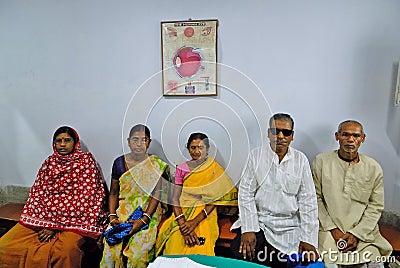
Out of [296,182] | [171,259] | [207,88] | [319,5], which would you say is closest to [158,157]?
[207,88]

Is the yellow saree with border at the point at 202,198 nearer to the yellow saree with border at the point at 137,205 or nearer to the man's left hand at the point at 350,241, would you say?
the yellow saree with border at the point at 137,205

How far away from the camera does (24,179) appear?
3.29 m

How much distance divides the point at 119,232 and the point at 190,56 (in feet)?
4.62

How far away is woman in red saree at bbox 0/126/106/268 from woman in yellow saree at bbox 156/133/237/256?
60 cm

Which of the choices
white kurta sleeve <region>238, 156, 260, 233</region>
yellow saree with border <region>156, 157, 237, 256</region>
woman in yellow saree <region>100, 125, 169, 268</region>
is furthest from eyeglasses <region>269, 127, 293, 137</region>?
woman in yellow saree <region>100, 125, 169, 268</region>

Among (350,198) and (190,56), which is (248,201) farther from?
(190,56)

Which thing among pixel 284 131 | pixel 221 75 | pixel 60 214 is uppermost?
pixel 221 75

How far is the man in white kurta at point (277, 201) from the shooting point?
234cm

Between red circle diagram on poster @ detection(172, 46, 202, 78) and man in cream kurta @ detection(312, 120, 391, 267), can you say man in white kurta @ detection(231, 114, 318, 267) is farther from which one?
red circle diagram on poster @ detection(172, 46, 202, 78)

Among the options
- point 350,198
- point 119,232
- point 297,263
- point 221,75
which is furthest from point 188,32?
point 297,263

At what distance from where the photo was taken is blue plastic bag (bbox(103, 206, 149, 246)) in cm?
247

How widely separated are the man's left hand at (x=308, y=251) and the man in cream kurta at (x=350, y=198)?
88 millimetres

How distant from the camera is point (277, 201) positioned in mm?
2449

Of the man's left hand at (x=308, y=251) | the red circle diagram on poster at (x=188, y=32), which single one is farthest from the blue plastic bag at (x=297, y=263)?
the red circle diagram on poster at (x=188, y=32)
